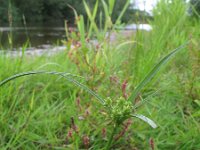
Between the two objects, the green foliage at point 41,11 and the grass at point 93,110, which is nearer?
the grass at point 93,110

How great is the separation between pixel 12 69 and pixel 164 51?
1.07m

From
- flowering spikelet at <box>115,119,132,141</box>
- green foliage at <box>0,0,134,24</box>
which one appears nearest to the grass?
flowering spikelet at <box>115,119,132,141</box>

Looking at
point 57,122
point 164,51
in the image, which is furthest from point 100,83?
point 164,51

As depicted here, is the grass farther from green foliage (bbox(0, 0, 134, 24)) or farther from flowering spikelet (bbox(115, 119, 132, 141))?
green foliage (bbox(0, 0, 134, 24))

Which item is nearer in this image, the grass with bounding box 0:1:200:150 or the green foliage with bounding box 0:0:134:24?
the grass with bounding box 0:1:200:150

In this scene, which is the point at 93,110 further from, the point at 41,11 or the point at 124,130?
the point at 41,11

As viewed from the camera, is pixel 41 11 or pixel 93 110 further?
pixel 41 11

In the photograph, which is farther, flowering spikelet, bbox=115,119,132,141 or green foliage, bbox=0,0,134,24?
green foliage, bbox=0,0,134,24

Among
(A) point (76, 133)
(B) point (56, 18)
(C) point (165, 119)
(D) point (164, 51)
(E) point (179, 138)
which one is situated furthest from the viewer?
(B) point (56, 18)

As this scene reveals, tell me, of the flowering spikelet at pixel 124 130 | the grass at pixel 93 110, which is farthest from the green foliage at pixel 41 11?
the flowering spikelet at pixel 124 130

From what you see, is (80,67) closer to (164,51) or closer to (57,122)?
(57,122)

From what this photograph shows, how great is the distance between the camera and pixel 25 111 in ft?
4.24

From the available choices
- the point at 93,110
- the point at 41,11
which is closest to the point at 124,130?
the point at 93,110

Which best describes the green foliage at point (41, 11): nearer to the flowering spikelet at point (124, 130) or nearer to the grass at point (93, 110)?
the grass at point (93, 110)
